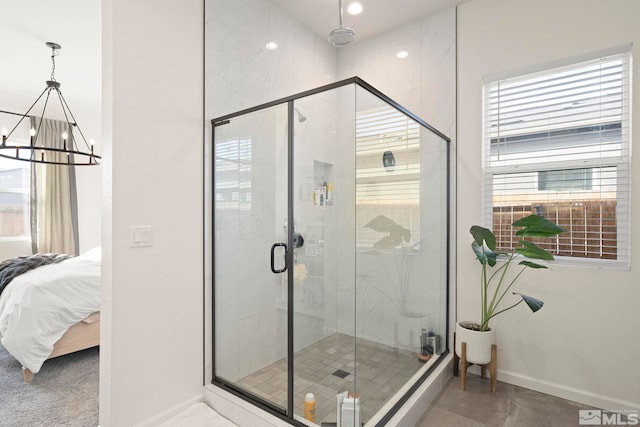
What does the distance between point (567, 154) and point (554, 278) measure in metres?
0.86

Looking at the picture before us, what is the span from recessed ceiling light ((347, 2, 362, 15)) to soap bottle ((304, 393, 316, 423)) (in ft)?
9.20

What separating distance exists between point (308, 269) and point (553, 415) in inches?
70.1

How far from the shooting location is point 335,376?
176 centimetres

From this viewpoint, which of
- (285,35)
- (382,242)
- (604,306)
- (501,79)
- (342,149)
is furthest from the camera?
(285,35)

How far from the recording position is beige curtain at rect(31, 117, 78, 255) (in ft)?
15.4

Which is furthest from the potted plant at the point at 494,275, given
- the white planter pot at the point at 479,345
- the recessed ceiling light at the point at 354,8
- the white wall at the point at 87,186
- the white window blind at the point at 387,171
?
the white wall at the point at 87,186

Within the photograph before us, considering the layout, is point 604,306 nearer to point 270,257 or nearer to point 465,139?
point 465,139

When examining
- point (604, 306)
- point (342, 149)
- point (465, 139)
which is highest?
point (465, 139)

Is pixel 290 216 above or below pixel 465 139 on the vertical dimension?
below

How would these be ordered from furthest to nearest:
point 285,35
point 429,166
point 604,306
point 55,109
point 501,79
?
1. point 55,109
2. point 285,35
3. point 501,79
4. point 429,166
5. point 604,306

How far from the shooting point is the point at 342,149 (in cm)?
167

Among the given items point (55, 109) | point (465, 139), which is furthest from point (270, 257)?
point (55, 109)

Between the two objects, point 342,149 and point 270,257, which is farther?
point 270,257

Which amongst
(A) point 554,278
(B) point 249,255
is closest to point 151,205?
(B) point 249,255
